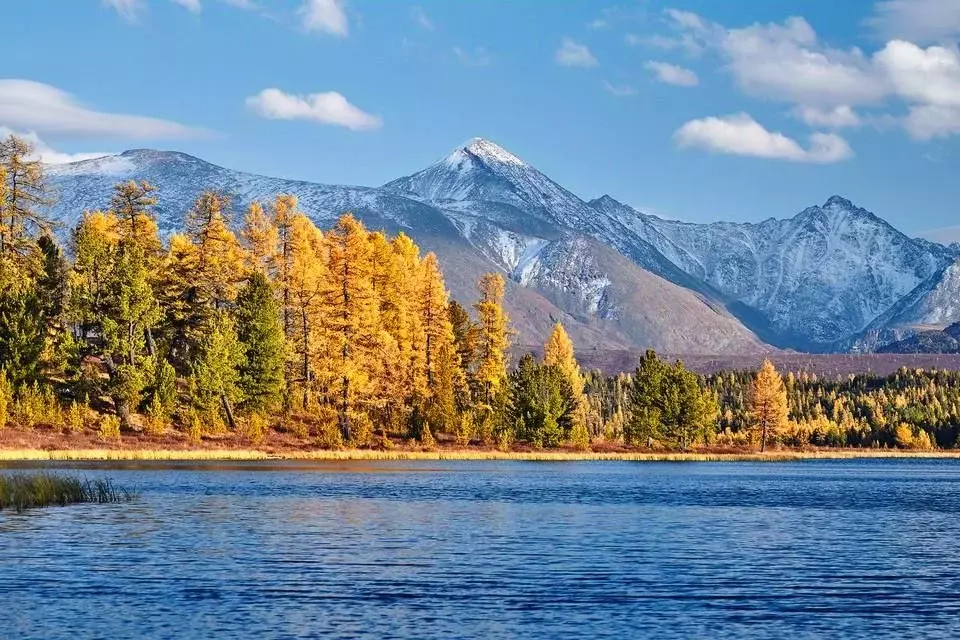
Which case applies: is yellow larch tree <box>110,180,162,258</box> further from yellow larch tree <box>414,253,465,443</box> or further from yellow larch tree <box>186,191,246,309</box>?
yellow larch tree <box>414,253,465,443</box>

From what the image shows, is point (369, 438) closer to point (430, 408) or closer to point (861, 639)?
point (430, 408)

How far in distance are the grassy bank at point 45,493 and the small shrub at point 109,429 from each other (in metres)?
36.6

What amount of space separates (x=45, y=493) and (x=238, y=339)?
51063 mm

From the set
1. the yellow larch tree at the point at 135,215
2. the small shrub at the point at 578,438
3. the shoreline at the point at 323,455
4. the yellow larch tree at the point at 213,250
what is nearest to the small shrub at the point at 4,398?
the shoreline at the point at 323,455

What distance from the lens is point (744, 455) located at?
518 ft

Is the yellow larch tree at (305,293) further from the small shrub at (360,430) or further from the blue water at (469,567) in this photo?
the blue water at (469,567)

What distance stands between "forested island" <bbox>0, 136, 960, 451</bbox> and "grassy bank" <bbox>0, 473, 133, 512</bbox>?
114 feet

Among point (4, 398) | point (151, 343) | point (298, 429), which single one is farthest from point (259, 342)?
point (4, 398)

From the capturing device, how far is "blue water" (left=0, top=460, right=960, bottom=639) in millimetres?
26516

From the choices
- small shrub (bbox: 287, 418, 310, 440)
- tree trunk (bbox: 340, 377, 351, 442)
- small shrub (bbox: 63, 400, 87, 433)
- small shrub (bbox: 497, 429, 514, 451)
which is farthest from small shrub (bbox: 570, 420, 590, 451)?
small shrub (bbox: 63, 400, 87, 433)

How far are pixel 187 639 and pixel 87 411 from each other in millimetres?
71746

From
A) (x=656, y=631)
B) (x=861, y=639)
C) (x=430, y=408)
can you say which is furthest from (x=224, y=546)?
(x=430, y=408)

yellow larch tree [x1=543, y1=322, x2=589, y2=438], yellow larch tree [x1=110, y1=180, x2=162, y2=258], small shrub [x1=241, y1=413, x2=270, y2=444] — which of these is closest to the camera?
small shrub [x1=241, y1=413, x2=270, y2=444]

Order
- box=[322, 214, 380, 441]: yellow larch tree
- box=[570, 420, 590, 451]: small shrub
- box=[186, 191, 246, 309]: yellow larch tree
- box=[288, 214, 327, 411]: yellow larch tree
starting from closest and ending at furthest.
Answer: box=[322, 214, 380, 441]: yellow larch tree
box=[288, 214, 327, 411]: yellow larch tree
box=[186, 191, 246, 309]: yellow larch tree
box=[570, 420, 590, 451]: small shrub
